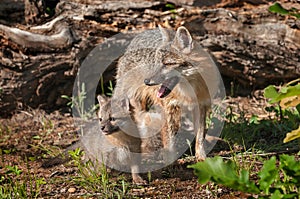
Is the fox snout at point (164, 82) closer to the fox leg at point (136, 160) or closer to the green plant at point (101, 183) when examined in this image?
the fox leg at point (136, 160)

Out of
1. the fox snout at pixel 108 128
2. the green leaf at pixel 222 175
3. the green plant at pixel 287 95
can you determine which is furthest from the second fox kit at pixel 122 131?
the green leaf at pixel 222 175

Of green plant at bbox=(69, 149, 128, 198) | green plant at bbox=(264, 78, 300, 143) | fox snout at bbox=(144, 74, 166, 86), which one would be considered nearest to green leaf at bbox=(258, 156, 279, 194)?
green plant at bbox=(264, 78, 300, 143)

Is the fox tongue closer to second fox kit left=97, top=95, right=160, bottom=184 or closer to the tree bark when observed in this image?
second fox kit left=97, top=95, right=160, bottom=184

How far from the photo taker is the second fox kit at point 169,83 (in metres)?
5.21

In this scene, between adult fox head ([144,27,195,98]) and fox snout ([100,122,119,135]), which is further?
adult fox head ([144,27,195,98])

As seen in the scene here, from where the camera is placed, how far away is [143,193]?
4586mm

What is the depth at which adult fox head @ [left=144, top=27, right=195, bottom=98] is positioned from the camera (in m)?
5.18

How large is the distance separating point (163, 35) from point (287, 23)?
1.83 meters

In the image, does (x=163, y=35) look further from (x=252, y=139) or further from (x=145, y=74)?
(x=252, y=139)

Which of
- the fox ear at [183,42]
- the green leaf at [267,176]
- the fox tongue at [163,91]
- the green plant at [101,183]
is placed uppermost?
the fox ear at [183,42]

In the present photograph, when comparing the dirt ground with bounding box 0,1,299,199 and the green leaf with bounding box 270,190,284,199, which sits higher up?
the green leaf with bounding box 270,190,284,199

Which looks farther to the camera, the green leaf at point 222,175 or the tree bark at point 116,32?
the tree bark at point 116,32

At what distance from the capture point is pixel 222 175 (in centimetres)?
298

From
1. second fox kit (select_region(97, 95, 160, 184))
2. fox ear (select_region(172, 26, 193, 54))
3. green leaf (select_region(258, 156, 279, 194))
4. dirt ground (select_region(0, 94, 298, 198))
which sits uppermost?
fox ear (select_region(172, 26, 193, 54))
